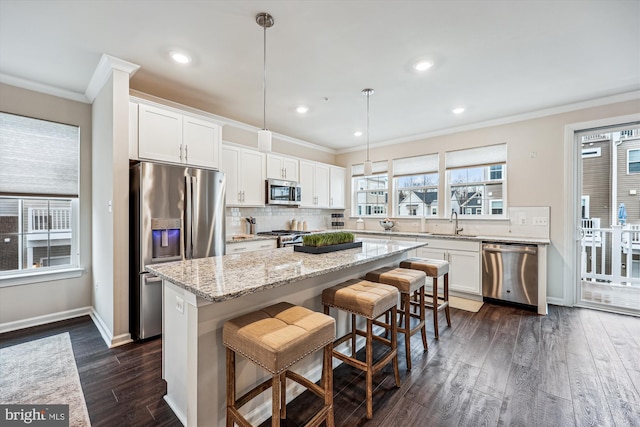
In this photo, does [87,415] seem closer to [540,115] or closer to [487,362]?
[487,362]

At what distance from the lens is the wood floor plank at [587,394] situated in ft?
5.61

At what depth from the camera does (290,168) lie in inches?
196

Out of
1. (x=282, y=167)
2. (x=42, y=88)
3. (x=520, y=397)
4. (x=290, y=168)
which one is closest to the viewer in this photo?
(x=520, y=397)

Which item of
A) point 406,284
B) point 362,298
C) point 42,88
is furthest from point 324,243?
point 42,88

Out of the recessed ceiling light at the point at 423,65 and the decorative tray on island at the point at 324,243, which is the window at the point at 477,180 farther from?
the decorative tray on island at the point at 324,243

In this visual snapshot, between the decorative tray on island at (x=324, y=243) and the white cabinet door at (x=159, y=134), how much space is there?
1.88 meters

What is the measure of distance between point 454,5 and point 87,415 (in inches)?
144

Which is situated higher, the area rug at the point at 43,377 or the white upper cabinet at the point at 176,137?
the white upper cabinet at the point at 176,137

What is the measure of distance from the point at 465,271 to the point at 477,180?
1537 mm

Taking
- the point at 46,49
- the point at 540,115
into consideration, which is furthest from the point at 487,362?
the point at 46,49

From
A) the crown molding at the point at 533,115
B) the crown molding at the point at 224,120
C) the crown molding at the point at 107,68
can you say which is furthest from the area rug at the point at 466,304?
→ the crown molding at the point at 107,68

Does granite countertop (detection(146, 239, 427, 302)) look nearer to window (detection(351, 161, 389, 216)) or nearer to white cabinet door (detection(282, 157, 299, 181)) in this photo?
white cabinet door (detection(282, 157, 299, 181))

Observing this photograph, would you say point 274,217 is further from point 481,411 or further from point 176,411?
point 481,411

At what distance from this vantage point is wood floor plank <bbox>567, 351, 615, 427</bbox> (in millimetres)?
1711
